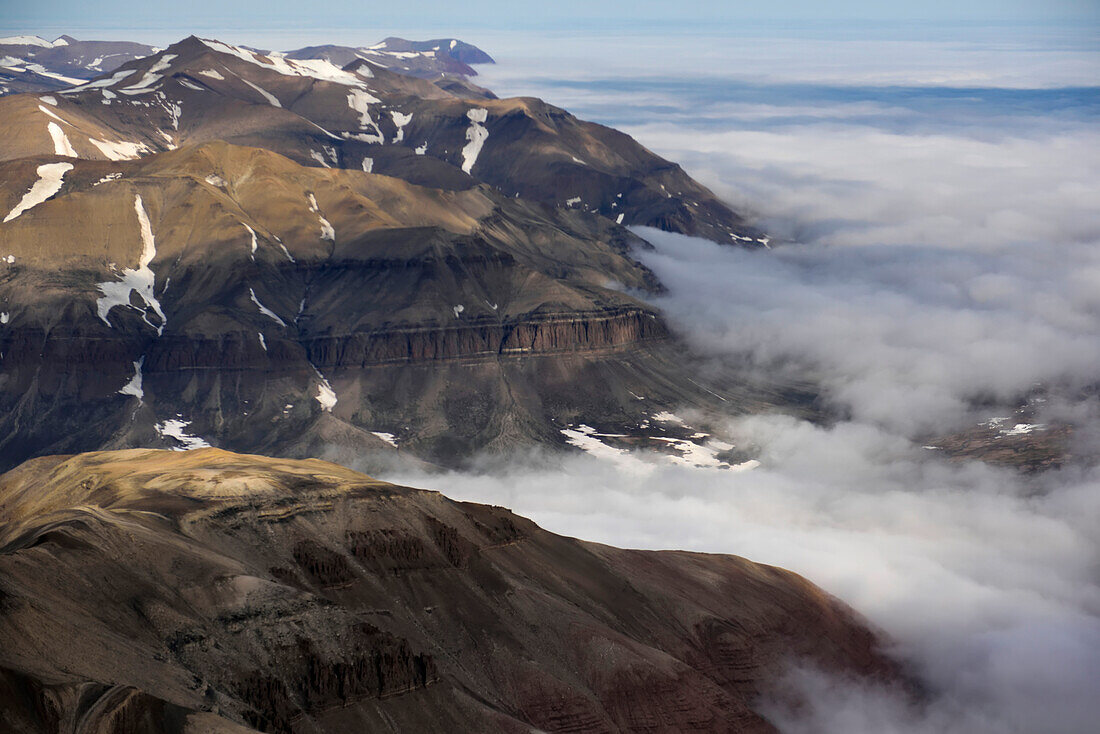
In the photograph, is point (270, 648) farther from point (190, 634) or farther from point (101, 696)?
point (101, 696)

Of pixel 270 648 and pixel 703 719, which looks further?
pixel 703 719

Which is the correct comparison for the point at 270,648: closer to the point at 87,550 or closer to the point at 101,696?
the point at 87,550

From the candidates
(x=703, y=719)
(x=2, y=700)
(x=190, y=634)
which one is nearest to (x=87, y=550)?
(x=190, y=634)

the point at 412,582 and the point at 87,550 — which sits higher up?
the point at 87,550

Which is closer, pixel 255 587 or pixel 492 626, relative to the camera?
pixel 255 587

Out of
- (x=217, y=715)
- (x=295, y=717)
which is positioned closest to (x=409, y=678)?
(x=295, y=717)

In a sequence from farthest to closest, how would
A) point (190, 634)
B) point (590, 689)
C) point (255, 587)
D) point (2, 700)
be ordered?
point (590, 689)
point (255, 587)
point (190, 634)
point (2, 700)

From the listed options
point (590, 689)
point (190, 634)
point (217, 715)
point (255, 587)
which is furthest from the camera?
point (590, 689)

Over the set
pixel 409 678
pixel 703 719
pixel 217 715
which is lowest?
pixel 703 719

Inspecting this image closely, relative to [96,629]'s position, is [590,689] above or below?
below
